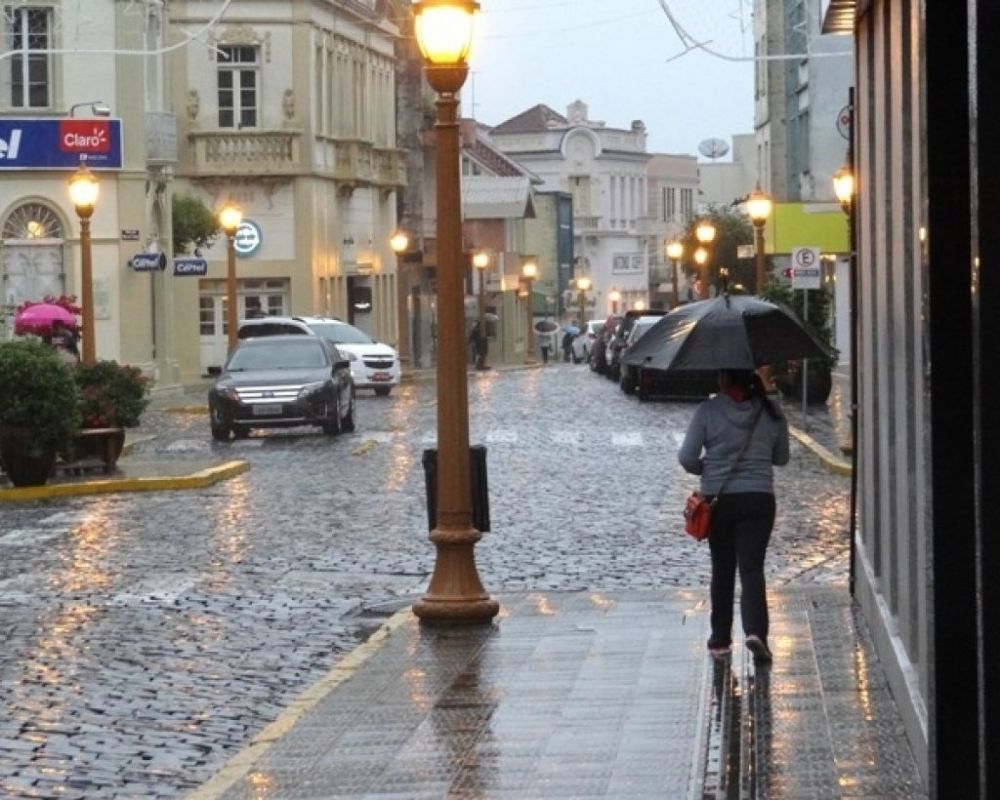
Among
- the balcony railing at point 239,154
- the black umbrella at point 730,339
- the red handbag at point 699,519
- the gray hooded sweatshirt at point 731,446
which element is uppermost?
the balcony railing at point 239,154

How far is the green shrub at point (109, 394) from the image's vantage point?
1105 inches

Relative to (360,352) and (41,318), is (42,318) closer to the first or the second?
(41,318)

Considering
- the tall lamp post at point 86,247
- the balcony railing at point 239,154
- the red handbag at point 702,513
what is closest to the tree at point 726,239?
the balcony railing at point 239,154


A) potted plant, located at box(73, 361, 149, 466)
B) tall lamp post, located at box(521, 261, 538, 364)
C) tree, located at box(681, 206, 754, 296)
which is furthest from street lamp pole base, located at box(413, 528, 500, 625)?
tall lamp post, located at box(521, 261, 538, 364)

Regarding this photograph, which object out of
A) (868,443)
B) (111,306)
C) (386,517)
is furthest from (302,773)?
(111,306)

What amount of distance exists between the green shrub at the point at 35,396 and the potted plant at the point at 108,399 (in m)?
1.46

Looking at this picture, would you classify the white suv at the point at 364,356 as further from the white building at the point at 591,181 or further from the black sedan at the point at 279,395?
the white building at the point at 591,181

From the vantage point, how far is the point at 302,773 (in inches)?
386

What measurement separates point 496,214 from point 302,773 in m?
96.2

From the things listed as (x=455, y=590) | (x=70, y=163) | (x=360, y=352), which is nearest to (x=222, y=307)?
(x=70, y=163)

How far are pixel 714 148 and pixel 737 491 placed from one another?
4697 inches

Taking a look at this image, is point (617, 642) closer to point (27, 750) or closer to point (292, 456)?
point (27, 750)

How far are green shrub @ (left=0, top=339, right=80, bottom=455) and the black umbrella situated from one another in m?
13.4

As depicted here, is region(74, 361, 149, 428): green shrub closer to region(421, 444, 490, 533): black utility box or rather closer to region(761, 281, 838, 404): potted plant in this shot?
region(761, 281, 838, 404): potted plant
